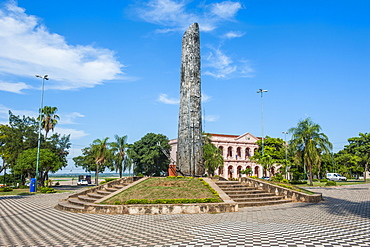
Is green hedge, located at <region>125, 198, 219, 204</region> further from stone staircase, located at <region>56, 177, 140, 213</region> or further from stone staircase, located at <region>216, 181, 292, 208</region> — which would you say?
stone staircase, located at <region>216, 181, 292, 208</region>

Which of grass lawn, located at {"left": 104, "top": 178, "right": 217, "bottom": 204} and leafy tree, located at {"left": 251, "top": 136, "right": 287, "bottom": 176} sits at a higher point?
leafy tree, located at {"left": 251, "top": 136, "right": 287, "bottom": 176}

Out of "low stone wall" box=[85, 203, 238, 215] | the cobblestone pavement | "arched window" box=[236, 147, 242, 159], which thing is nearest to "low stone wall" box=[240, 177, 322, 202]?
the cobblestone pavement

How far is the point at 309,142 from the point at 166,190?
25184 millimetres

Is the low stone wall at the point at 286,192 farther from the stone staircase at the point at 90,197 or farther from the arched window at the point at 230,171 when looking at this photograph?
the arched window at the point at 230,171

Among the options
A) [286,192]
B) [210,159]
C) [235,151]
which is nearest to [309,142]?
[210,159]

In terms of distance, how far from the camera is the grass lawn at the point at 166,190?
13477 mm

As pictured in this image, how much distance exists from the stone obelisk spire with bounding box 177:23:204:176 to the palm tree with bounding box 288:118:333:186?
19.2 meters

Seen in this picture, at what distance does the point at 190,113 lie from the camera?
65.6 feet

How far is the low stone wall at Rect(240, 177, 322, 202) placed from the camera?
16.1 m

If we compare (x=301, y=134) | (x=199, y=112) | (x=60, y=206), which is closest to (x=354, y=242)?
(x=60, y=206)

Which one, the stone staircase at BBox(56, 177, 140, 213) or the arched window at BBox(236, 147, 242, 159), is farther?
the arched window at BBox(236, 147, 242, 159)

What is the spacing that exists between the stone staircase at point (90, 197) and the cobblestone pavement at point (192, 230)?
1.16 m

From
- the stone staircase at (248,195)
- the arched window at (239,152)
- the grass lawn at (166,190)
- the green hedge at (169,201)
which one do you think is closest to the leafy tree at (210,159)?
the arched window at (239,152)

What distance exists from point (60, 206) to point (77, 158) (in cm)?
4344
